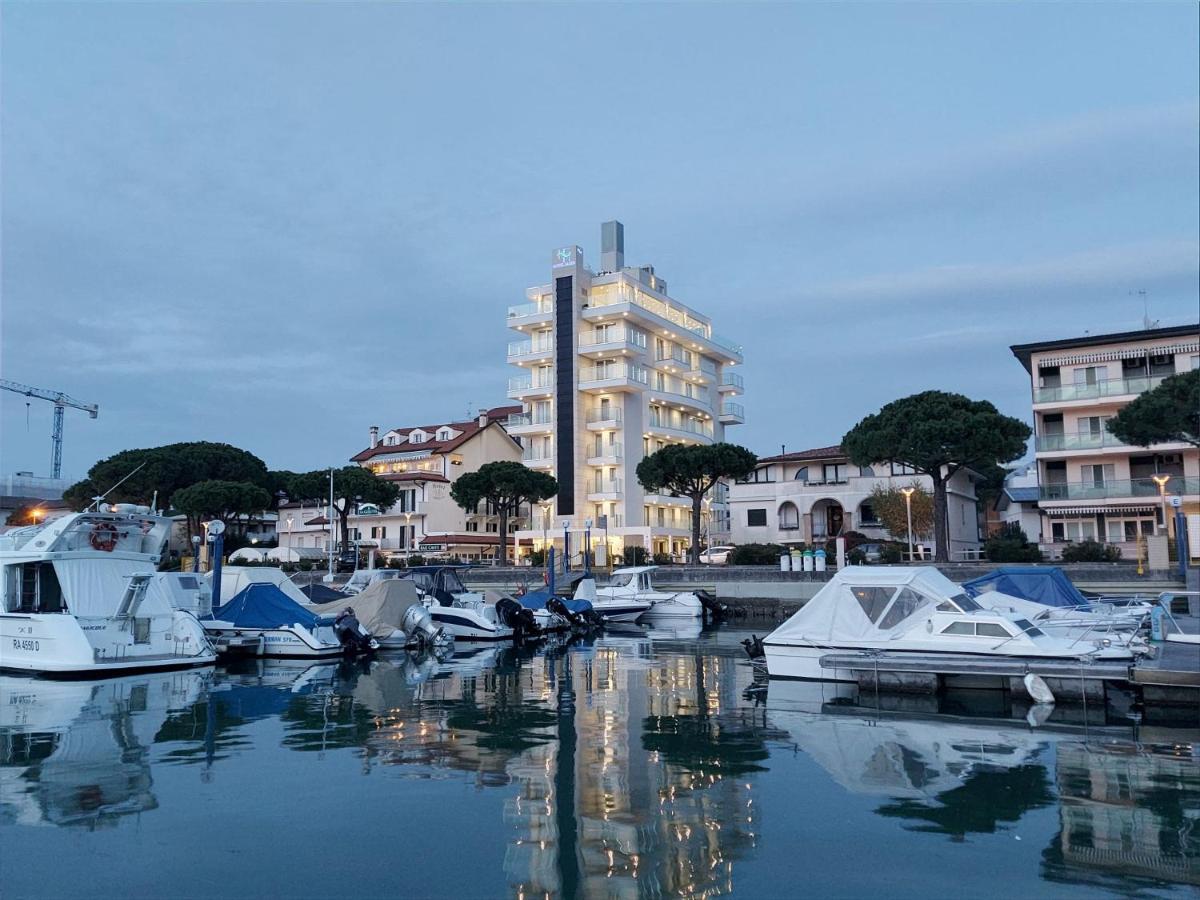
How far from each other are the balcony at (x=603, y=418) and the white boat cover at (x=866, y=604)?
1934 inches

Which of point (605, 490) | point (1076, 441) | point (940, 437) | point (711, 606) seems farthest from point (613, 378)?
point (1076, 441)

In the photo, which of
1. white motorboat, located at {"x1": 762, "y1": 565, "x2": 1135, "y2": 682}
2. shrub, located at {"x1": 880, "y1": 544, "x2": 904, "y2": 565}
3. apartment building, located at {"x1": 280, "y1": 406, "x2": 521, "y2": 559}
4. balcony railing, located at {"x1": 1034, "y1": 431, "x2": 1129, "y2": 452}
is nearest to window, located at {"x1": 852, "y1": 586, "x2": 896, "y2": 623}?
white motorboat, located at {"x1": 762, "y1": 565, "x2": 1135, "y2": 682}

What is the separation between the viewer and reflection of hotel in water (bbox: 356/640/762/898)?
9.44 meters

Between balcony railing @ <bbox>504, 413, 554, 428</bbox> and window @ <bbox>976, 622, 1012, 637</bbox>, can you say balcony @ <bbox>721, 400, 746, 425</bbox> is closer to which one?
balcony railing @ <bbox>504, 413, 554, 428</bbox>

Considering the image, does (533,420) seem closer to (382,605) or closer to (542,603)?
(542,603)

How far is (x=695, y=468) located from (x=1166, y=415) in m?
26.4

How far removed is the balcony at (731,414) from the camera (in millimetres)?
87125

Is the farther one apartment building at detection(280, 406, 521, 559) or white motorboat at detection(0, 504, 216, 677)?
apartment building at detection(280, 406, 521, 559)

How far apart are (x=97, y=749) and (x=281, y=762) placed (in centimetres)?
346

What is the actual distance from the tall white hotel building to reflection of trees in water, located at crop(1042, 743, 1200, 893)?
55.8 m

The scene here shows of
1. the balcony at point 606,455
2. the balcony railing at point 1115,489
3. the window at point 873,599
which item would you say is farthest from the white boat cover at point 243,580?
the balcony railing at point 1115,489

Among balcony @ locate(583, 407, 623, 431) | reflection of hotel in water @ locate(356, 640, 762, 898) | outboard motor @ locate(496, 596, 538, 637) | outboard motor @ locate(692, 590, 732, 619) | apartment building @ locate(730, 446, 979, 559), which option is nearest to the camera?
reflection of hotel in water @ locate(356, 640, 762, 898)

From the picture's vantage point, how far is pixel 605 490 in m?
72.7

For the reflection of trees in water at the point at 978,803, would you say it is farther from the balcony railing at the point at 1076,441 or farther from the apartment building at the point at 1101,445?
the balcony railing at the point at 1076,441
